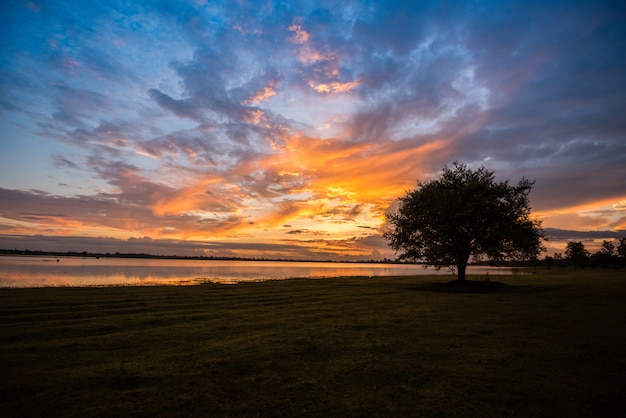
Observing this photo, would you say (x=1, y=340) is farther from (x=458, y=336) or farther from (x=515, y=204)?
(x=515, y=204)

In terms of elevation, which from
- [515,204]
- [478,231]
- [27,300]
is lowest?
[27,300]

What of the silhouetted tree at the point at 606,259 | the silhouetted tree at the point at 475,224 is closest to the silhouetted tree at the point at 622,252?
the silhouetted tree at the point at 606,259

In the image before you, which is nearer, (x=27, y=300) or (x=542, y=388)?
(x=542, y=388)

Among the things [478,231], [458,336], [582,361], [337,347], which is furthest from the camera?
[478,231]

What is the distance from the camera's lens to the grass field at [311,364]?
7.35 metres

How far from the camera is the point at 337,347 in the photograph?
11.8 metres

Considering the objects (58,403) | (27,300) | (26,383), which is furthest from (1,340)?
(27,300)

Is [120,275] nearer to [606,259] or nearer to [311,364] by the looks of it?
[311,364]

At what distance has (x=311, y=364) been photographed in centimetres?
1000

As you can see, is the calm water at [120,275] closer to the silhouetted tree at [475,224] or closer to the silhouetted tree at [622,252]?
the silhouetted tree at [475,224]

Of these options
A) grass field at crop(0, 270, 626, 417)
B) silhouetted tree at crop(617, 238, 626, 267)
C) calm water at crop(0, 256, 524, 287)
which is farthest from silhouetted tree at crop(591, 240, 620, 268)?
grass field at crop(0, 270, 626, 417)

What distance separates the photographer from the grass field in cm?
735

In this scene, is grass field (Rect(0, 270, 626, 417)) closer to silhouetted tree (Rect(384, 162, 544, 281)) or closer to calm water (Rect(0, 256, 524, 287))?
silhouetted tree (Rect(384, 162, 544, 281))

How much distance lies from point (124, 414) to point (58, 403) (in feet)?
5.88
